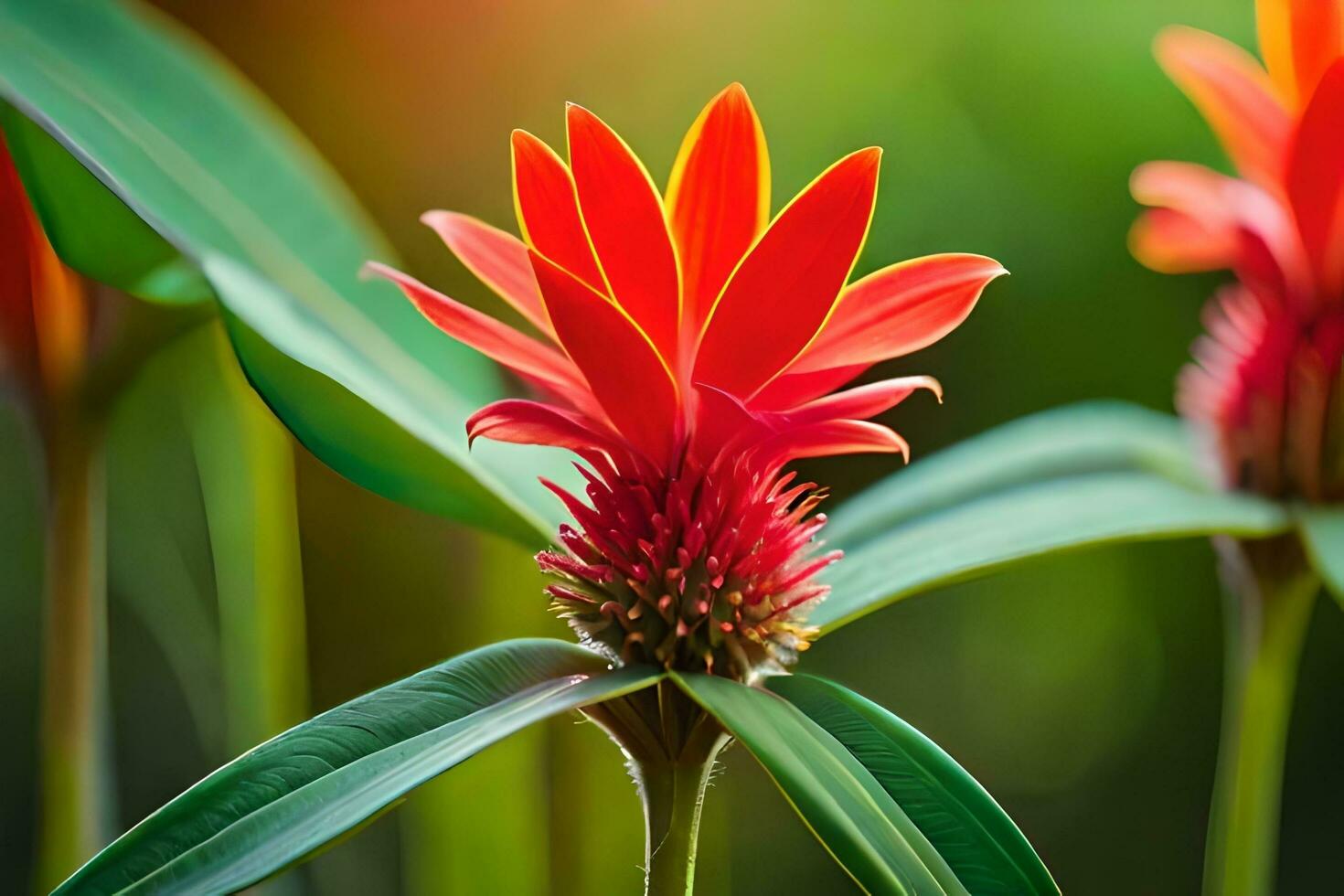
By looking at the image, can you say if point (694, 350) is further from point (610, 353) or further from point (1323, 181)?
point (1323, 181)

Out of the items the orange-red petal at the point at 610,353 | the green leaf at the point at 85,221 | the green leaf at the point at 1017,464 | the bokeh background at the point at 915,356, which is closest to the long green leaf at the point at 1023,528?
the green leaf at the point at 1017,464

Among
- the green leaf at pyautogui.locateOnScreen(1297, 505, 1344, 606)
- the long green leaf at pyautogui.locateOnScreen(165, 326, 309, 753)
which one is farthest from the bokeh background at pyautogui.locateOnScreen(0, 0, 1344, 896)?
the green leaf at pyautogui.locateOnScreen(1297, 505, 1344, 606)

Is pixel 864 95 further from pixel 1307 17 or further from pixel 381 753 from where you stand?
pixel 381 753

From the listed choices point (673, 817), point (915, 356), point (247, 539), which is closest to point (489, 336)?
point (673, 817)

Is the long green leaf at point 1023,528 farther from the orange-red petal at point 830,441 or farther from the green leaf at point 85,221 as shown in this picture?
the green leaf at point 85,221

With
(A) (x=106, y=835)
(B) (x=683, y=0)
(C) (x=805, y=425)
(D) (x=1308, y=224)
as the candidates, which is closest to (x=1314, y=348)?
(D) (x=1308, y=224)

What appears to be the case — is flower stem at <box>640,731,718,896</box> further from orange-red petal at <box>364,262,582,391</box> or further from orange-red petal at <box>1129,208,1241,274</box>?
orange-red petal at <box>1129,208,1241,274</box>

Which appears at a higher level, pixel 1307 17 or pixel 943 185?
pixel 943 185
